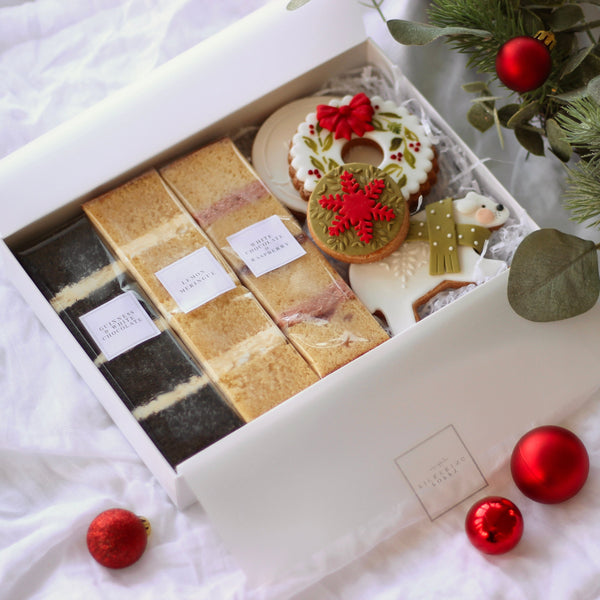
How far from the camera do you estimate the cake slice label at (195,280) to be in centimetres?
142

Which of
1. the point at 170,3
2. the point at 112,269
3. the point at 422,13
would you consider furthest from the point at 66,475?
the point at 422,13

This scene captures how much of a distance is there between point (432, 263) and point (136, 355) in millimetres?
563

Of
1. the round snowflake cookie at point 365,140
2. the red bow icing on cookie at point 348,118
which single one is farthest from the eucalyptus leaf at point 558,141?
the red bow icing on cookie at point 348,118

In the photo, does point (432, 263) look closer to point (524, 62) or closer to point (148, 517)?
point (524, 62)

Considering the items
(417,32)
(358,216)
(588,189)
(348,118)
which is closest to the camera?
(588,189)

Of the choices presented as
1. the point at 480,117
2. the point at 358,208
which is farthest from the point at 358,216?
the point at 480,117

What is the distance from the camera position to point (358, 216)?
1.45 m

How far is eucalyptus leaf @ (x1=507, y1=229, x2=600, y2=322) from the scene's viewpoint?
1291mm

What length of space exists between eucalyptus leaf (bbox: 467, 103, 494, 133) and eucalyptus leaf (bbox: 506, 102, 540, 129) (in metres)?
0.07

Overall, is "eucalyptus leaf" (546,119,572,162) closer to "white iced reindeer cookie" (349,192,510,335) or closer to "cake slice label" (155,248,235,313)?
"white iced reindeer cookie" (349,192,510,335)

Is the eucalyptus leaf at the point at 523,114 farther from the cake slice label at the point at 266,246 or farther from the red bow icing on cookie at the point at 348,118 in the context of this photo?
the cake slice label at the point at 266,246

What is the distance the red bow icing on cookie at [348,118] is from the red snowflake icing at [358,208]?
5.4 inches

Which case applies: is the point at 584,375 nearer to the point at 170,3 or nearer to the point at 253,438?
the point at 253,438

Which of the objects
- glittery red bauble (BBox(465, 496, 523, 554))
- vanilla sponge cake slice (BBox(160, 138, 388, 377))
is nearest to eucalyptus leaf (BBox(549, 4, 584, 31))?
vanilla sponge cake slice (BBox(160, 138, 388, 377))
